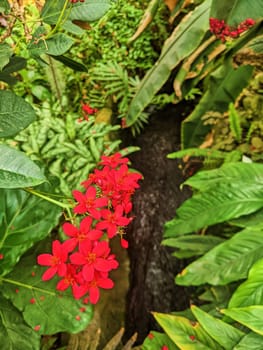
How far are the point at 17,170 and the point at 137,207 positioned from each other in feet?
6.70

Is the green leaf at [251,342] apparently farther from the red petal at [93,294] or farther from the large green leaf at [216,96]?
the large green leaf at [216,96]

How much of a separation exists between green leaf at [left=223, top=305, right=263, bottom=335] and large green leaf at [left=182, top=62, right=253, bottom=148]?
1.17m

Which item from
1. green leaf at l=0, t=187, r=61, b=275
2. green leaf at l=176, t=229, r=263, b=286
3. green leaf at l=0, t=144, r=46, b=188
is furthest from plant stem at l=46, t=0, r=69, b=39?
green leaf at l=176, t=229, r=263, b=286

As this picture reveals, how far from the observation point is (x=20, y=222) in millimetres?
1194

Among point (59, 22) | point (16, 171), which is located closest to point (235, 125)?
point (59, 22)

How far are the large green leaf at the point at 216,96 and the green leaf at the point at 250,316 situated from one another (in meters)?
1.17

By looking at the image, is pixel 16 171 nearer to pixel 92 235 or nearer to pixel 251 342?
pixel 92 235

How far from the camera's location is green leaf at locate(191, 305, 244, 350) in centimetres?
110

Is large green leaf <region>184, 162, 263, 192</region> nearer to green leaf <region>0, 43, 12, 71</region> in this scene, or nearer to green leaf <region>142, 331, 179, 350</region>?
green leaf <region>142, 331, 179, 350</region>

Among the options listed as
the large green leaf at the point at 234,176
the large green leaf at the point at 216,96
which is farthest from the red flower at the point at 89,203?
the large green leaf at the point at 216,96

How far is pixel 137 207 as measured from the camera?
2.47 metres

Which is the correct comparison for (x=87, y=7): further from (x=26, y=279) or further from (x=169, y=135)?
(x=169, y=135)

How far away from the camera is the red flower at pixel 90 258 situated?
71cm

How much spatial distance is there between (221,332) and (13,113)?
887 millimetres
